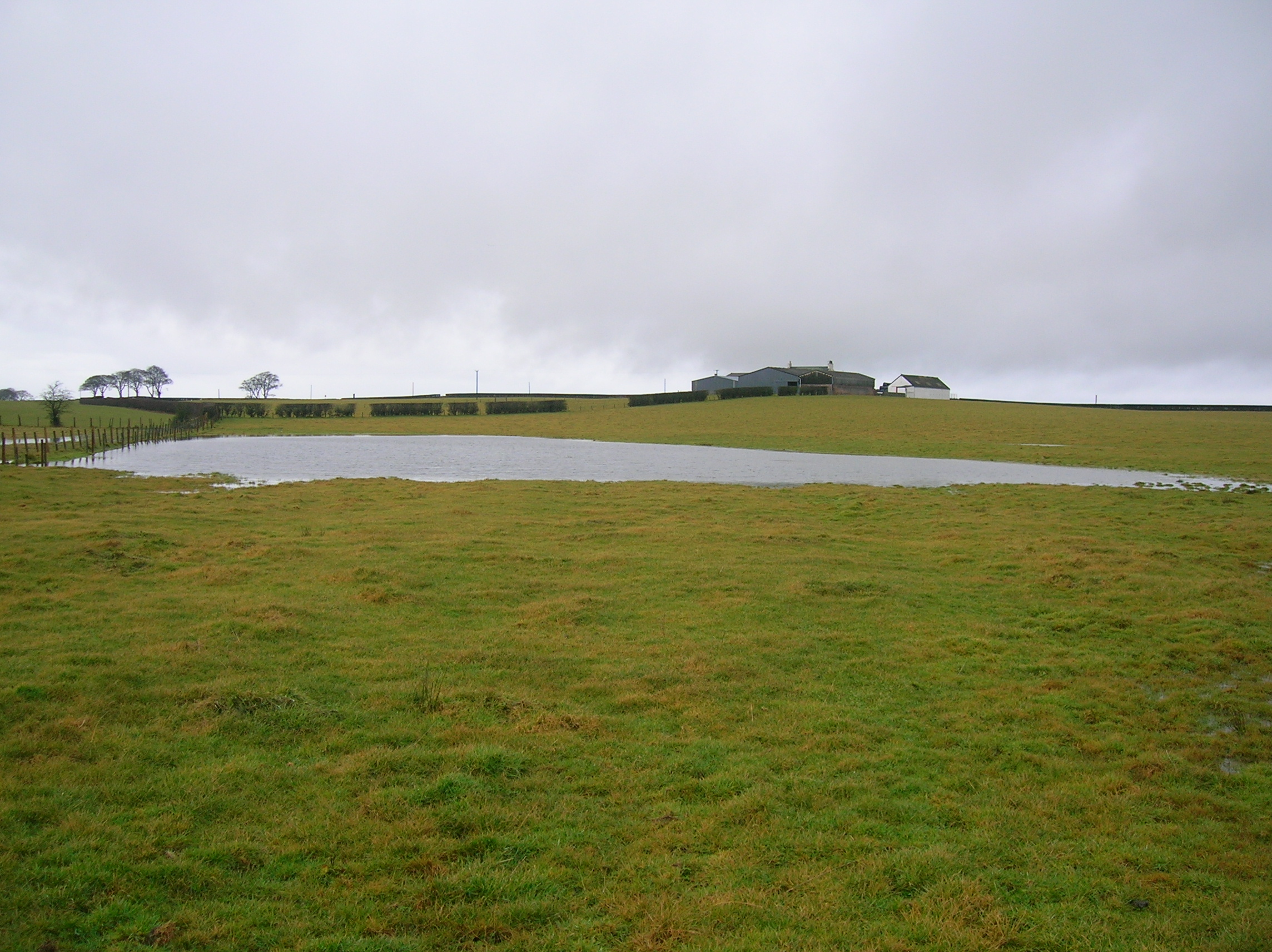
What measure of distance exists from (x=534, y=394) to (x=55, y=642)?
185 meters

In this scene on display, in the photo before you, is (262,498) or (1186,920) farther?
(262,498)

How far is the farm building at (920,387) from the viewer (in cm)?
13412

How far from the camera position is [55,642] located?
10562mm

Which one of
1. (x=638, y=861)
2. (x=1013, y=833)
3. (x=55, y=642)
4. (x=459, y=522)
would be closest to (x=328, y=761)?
(x=638, y=861)

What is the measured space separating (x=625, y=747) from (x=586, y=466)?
1553 inches

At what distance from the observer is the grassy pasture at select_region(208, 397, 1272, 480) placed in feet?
173

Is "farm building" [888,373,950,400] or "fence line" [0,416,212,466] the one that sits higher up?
"farm building" [888,373,950,400]

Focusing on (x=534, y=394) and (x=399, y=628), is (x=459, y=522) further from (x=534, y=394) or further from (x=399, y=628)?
(x=534, y=394)

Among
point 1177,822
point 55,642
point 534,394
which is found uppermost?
point 534,394

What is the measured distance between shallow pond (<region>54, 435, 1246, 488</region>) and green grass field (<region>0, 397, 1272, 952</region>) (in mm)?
20986

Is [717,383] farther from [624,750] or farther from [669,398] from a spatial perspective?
[624,750]

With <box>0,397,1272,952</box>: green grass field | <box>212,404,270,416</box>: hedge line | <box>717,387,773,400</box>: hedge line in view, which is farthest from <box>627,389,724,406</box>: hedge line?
<box>0,397,1272,952</box>: green grass field

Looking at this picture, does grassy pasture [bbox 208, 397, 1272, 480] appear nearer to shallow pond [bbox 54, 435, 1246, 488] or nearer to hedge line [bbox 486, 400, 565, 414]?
hedge line [bbox 486, 400, 565, 414]

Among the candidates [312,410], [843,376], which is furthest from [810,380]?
[312,410]
